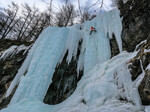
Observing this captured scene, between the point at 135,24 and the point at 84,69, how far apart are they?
8.51ft

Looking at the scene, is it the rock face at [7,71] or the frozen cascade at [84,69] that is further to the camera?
the rock face at [7,71]

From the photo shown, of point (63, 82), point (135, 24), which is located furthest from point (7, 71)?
point (135, 24)

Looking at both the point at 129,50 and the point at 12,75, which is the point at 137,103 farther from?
the point at 12,75

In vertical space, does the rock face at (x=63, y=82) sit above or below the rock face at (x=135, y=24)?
below

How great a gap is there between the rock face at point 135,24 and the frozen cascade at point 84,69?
286mm

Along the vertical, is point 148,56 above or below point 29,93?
above

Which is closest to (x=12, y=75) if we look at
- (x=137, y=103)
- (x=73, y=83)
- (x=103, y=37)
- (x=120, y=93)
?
(x=73, y=83)

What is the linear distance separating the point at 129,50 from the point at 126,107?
7.96 feet

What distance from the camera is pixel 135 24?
4.11m

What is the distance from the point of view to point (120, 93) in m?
2.25

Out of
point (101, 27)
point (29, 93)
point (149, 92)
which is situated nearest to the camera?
point (149, 92)

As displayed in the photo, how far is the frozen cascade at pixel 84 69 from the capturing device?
2.47 meters

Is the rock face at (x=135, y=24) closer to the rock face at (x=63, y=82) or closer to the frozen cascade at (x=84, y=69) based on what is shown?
the frozen cascade at (x=84, y=69)

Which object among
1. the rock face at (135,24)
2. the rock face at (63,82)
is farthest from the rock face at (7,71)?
the rock face at (135,24)
